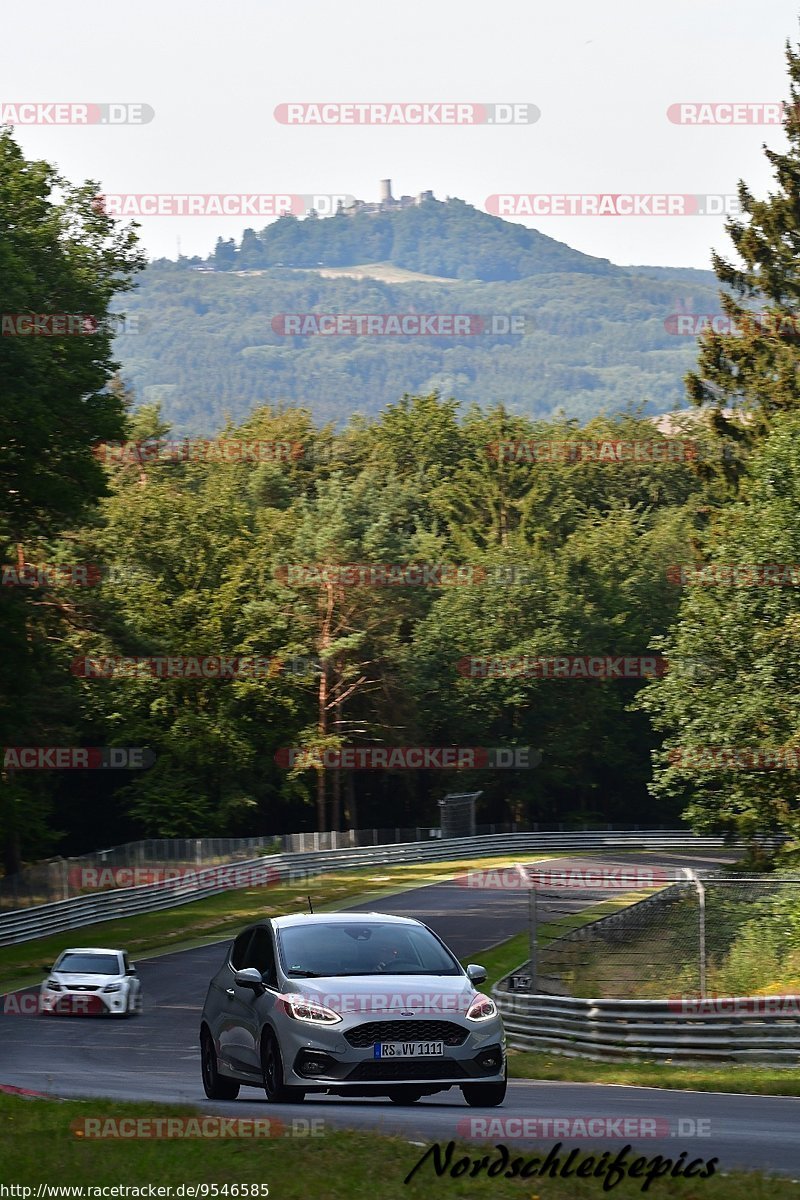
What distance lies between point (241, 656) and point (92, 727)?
6.36 metres

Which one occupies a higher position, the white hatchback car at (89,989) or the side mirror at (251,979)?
the side mirror at (251,979)

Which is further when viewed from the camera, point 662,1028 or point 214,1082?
point 662,1028

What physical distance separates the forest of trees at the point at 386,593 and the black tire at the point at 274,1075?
80.1 ft

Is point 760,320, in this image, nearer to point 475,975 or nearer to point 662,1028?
point 662,1028

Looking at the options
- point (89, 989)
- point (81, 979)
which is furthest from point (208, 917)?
point (89, 989)

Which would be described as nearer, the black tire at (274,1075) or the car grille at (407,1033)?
the car grille at (407,1033)

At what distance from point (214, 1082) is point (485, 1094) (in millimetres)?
2495

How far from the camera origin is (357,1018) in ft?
40.5

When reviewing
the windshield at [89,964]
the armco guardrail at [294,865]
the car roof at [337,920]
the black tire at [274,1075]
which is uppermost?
the car roof at [337,920]

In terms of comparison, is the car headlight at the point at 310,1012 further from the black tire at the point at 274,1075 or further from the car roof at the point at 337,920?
the car roof at the point at 337,920

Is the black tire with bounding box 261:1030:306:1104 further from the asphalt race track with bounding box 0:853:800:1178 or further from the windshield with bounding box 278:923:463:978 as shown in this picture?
the windshield with bounding box 278:923:463:978

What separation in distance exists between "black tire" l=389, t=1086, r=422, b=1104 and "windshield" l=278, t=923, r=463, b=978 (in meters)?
0.91

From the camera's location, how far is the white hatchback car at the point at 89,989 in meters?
28.8

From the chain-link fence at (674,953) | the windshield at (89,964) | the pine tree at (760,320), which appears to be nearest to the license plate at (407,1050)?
the chain-link fence at (674,953)
